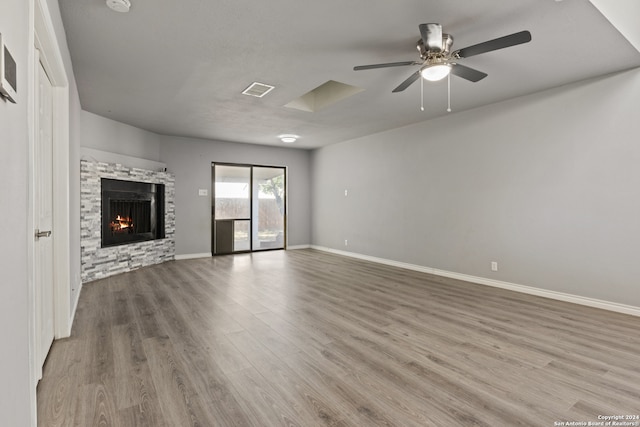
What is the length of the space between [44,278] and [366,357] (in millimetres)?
2630

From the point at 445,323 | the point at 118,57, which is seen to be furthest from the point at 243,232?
the point at 445,323

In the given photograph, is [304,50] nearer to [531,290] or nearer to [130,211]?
[531,290]

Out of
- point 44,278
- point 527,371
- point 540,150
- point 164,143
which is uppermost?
point 164,143

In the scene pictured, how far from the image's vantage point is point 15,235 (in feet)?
3.96

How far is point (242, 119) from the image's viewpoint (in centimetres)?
558

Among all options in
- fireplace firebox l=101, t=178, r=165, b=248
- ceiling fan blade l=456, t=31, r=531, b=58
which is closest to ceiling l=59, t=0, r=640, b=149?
ceiling fan blade l=456, t=31, r=531, b=58

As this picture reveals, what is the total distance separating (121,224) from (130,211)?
0.31 m

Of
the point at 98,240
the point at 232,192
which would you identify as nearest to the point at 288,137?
the point at 232,192

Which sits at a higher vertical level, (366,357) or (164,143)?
(164,143)

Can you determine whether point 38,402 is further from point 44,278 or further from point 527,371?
point 527,371

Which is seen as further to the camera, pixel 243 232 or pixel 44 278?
pixel 243 232

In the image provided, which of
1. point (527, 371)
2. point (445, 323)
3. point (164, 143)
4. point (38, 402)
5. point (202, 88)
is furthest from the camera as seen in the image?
point (164, 143)

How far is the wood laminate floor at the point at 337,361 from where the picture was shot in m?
1.84

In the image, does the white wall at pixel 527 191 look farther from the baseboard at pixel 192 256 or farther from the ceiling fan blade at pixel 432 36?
the baseboard at pixel 192 256
